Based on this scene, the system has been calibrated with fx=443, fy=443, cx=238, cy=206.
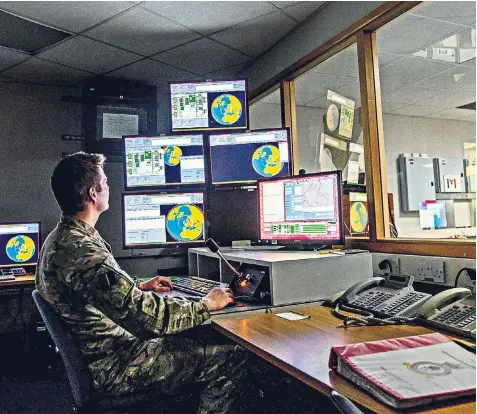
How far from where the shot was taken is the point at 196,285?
2018mm

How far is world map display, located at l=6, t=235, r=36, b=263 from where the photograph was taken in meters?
3.40

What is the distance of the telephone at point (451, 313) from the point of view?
1.18m

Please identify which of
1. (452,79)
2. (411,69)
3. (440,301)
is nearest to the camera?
(440,301)

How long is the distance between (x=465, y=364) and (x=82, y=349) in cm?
113

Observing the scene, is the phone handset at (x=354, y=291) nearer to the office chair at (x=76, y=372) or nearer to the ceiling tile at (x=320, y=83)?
the office chair at (x=76, y=372)

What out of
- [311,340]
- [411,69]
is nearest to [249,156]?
[311,340]

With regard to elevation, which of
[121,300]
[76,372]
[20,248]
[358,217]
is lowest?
[76,372]

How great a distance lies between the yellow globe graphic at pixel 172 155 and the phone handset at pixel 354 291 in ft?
4.41

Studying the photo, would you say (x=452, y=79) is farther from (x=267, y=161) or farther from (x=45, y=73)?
(x=45, y=73)

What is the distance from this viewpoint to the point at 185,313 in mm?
1452

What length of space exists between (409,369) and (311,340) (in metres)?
0.40

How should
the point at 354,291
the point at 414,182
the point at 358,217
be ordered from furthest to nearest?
1. the point at 414,182
2. the point at 358,217
3. the point at 354,291

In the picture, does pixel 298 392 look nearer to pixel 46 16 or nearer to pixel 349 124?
pixel 349 124

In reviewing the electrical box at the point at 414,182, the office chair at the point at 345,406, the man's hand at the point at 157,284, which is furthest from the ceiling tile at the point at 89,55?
the electrical box at the point at 414,182
